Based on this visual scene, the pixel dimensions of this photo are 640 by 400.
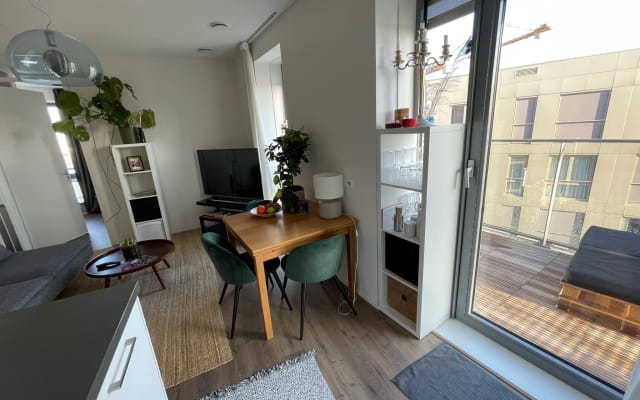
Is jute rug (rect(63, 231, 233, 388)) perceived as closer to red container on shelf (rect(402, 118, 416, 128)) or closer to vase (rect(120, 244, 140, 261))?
vase (rect(120, 244, 140, 261))

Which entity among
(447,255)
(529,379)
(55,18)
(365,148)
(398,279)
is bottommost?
(529,379)

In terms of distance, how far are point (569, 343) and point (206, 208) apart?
4.34m

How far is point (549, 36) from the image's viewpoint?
4.37 ft

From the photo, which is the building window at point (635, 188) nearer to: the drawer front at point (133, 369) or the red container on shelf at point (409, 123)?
the red container on shelf at point (409, 123)

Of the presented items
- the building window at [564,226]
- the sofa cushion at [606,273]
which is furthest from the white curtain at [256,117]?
the sofa cushion at [606,273]

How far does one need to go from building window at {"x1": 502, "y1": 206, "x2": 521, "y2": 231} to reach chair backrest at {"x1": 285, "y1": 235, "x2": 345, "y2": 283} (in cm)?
103

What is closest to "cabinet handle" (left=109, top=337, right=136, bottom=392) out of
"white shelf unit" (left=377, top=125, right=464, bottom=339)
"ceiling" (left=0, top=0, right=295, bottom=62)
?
"white shelf unit" (left=377, top=125, right=464, bottom=339)

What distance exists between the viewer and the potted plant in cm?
298

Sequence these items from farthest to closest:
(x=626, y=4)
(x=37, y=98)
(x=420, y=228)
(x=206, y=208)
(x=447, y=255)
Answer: (x=206, y=208), (x=37, y=98), (x=447, y=255), (x=420, y=228), (x=626, y=4)

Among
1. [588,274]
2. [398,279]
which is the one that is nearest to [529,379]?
[588,274]

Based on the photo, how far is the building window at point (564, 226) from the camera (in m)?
1.37

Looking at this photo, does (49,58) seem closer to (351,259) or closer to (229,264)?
(229,264)

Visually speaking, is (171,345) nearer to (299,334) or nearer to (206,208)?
(299,334)

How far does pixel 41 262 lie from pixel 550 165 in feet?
12.9
